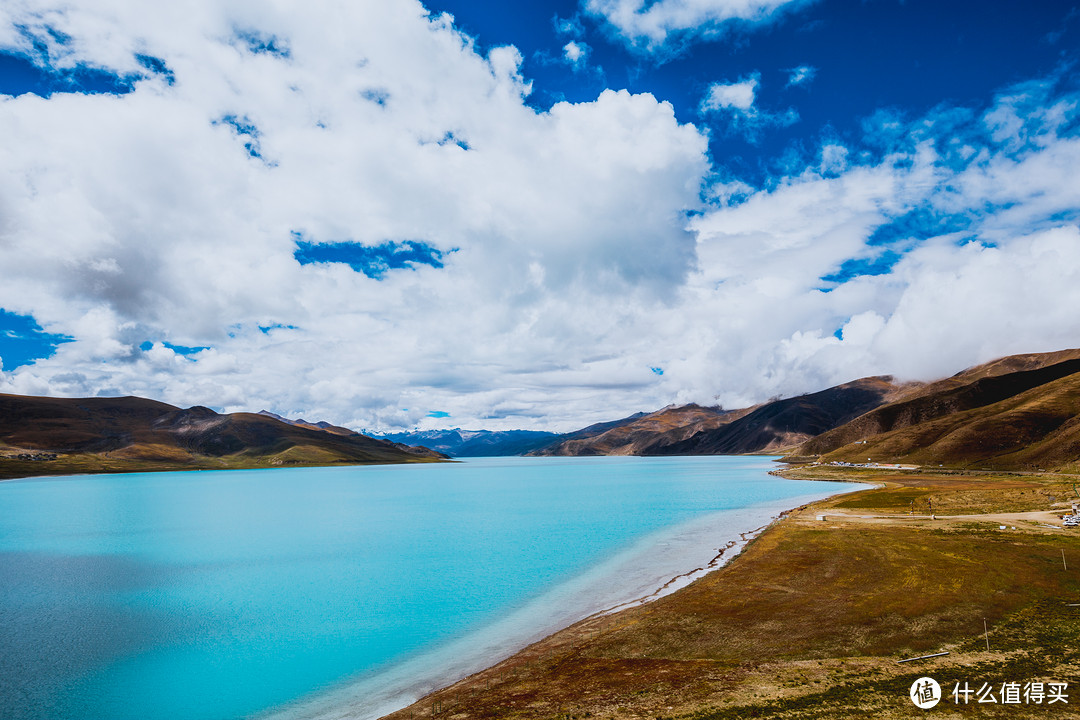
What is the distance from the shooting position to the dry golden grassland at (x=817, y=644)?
707 inches

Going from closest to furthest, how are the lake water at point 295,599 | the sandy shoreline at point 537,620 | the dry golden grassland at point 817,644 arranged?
the dry golden grassland at point 817,644, the sandy shoreline at point 537,620, the lake water at point 295,599

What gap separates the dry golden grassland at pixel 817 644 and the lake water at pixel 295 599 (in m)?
5.02

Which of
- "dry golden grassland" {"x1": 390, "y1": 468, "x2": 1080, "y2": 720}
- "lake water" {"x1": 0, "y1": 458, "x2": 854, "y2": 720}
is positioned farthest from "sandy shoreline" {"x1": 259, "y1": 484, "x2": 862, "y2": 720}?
"dry golden grassland" {"x1": 390, "y1": 468, "x2": 1080, "y2": 720}

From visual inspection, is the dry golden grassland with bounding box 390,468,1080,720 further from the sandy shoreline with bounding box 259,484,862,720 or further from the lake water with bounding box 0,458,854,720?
the lake water with bounding box 0,458,854,720

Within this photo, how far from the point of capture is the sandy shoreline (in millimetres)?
23453

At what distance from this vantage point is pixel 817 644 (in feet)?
76.5

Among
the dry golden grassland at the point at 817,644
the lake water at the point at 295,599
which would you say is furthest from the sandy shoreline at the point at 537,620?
the dry golden grassland at the point at 817,644

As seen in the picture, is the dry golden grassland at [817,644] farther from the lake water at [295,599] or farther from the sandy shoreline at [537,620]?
the lake water at [295,599]

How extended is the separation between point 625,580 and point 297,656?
24.2m

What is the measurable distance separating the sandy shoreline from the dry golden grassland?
88.7 inches

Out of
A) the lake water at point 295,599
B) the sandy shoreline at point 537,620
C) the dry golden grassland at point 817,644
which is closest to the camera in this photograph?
the dry golden grassland at point 817,644

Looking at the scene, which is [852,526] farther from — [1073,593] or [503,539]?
[503,539]

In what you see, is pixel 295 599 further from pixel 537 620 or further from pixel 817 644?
pixel 817 644

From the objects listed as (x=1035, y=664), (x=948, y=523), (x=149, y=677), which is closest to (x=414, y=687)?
(x=149, y=677)
